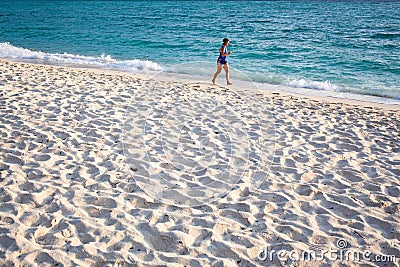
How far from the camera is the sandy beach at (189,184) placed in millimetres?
2990

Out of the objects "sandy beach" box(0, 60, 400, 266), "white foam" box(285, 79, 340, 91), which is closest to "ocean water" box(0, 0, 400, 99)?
"white foam" box(285, 79, 340, 91)

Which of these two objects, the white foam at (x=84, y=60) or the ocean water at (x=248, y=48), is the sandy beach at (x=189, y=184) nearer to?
the ocean water at (x=248, y=48)

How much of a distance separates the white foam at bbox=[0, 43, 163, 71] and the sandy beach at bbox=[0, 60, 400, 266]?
7869mm

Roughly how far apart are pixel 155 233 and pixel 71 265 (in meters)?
0.85

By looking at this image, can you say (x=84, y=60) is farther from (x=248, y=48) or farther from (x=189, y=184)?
(x=189, y=184)

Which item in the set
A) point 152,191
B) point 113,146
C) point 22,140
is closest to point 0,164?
point 22,140

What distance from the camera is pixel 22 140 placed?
195 inches

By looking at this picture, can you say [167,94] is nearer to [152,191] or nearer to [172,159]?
[172,159]

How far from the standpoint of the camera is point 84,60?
16.1 metres

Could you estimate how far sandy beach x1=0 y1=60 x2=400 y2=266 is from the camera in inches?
118

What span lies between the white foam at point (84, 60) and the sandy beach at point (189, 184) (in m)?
7.87

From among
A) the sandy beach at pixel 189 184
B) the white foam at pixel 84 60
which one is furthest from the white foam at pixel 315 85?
the white foam at pixel 84 60

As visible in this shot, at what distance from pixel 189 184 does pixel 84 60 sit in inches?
563

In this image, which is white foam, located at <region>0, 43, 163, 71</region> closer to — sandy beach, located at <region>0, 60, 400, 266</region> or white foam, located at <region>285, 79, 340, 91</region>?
white foam, located at <region>285, 79, 340, 91</region>
